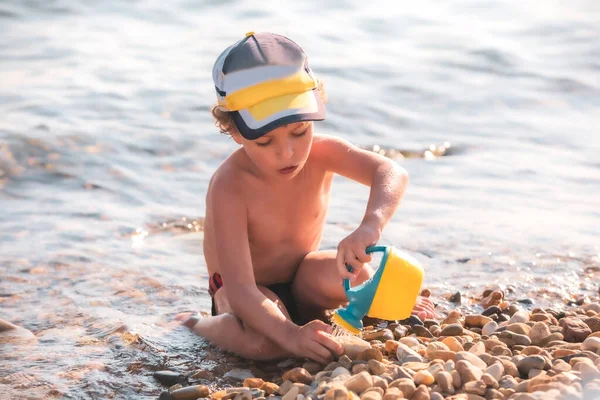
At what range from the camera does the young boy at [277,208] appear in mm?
3557

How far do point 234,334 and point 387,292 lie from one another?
2.73 feet

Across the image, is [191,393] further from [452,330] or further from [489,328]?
[489,328]

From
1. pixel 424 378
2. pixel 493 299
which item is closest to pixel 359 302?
pixel 424 378

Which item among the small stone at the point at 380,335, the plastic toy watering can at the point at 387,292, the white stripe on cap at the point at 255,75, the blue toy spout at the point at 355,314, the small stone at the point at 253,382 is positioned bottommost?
the small stone at the point at 253,382

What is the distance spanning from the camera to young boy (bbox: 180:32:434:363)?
356 centimetres

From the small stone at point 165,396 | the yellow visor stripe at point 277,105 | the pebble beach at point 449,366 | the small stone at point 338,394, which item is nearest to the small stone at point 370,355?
the pebble beach at point 449,366

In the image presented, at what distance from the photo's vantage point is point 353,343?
3.52 metres

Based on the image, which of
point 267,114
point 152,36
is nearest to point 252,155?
point 267,114

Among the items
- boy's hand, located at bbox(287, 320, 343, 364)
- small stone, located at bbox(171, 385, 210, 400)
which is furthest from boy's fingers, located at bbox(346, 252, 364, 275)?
small stone, located at bbox(171, 385, 210, 400)

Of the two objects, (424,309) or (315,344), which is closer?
(315,344)

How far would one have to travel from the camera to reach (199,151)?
7180 mm

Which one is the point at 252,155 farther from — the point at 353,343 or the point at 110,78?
the point at 110,78

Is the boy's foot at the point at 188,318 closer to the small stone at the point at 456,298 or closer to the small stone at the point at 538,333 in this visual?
the small stone at the point at 456,298

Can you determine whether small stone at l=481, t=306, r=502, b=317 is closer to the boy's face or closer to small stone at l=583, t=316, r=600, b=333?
small stone at l=583, t=316, r=600, b=333
